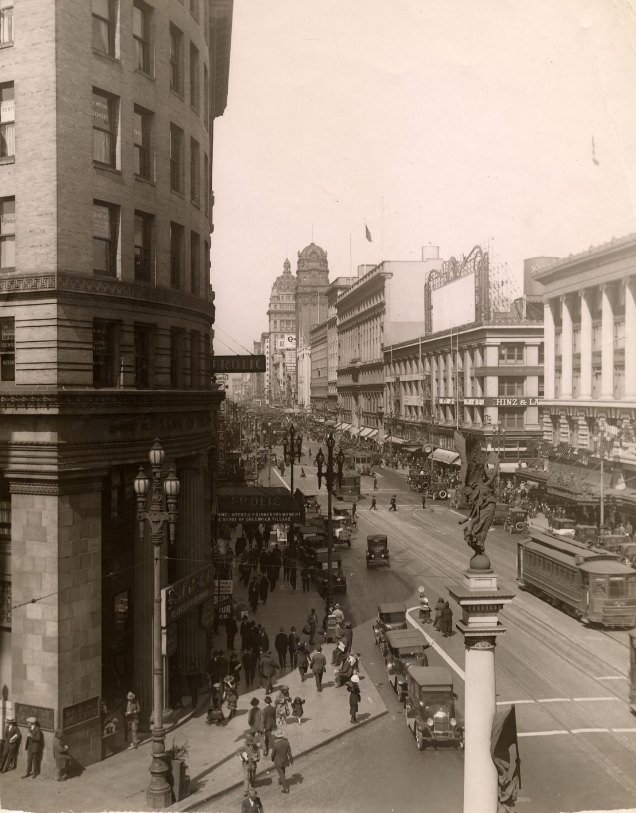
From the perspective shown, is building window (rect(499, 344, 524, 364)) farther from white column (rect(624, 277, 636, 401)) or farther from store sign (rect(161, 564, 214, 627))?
store sign (rect(161, 564, 214, 627))

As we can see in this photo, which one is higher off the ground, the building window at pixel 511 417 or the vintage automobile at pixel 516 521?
the building window at pixel 511 417

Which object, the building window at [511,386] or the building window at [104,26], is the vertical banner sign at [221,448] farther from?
the building window at [104,26]

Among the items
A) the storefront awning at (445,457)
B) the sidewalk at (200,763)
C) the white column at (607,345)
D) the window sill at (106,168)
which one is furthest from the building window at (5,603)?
the storefront awning at (445,457)

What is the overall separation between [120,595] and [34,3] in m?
15.4

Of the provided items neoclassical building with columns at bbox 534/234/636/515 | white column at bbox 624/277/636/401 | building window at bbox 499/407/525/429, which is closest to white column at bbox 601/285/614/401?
neoclassical building with columns at bbox 534/234/636/515

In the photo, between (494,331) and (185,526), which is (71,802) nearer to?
(185,526)

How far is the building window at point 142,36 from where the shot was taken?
2119 centimetres

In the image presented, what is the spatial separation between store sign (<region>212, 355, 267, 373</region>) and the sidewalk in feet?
36.7

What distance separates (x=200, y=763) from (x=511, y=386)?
57.4 meters

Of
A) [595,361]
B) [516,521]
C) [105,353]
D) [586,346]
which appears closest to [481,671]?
[105,353]

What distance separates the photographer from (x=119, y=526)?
21.4 m

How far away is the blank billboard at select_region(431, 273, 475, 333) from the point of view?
82.7 m

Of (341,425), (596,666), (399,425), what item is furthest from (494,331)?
(341,425)

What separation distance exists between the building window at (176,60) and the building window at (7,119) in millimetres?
5573
